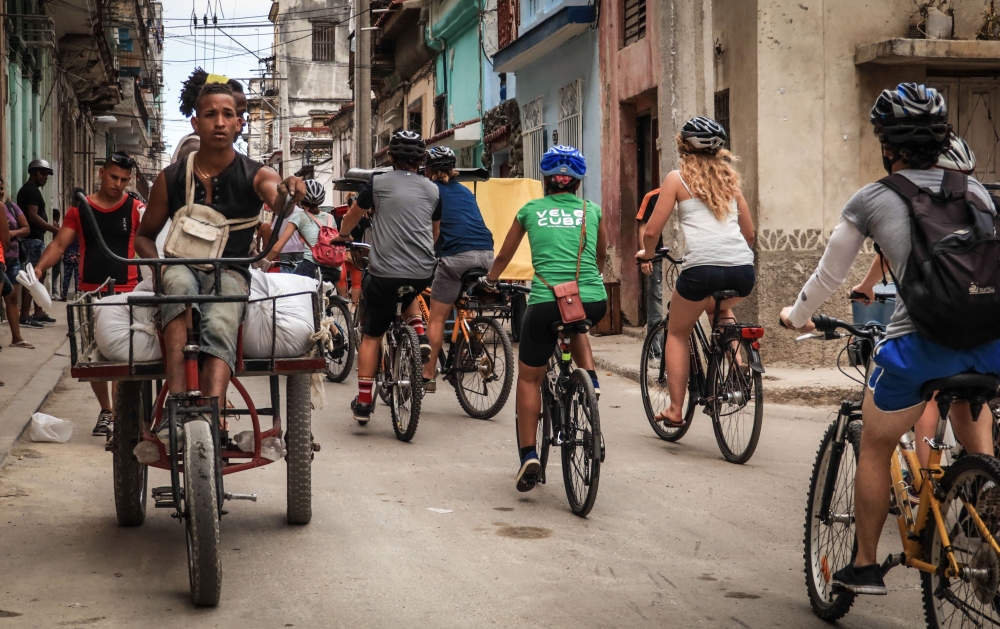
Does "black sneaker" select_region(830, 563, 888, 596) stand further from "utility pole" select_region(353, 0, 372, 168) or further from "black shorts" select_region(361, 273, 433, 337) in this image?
"utility pole" select_region(353, 0, 372, 168)

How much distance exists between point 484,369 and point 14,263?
7179 mm

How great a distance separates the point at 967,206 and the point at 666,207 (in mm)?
3964

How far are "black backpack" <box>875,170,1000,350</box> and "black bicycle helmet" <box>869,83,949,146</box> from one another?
0.68 feet

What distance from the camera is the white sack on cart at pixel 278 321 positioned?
511cm

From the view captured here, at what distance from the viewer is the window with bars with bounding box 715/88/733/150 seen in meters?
12.6

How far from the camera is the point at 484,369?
29.8 feet

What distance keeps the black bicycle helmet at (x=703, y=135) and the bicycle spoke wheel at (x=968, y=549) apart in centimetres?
420

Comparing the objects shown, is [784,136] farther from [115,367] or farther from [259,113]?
[259,113]

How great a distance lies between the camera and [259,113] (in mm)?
87938

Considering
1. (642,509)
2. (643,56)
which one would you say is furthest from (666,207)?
(643,56)

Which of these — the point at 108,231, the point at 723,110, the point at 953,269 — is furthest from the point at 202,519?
the point at 723,110

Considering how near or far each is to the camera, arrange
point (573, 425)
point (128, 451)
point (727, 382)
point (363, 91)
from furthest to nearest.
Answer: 1. point (363, 91)
2. point (727, 382)
3. point (573, 425)
4. point (128, 451)

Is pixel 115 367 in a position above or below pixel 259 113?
below

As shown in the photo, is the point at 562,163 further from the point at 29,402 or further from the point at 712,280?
the point at 29,402
